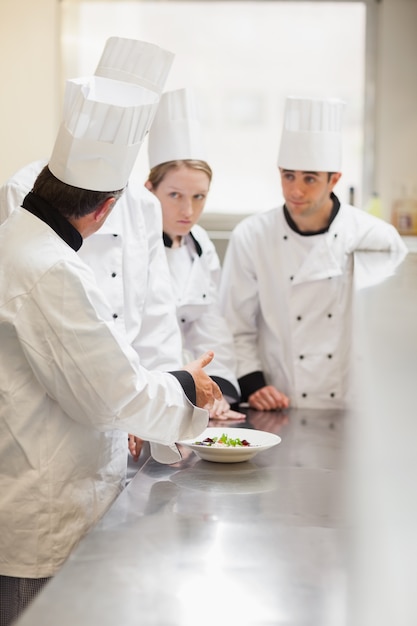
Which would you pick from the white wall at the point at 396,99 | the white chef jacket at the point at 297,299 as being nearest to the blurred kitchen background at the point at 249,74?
the white wall at the point at 396,99

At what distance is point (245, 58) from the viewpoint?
4.20 meters

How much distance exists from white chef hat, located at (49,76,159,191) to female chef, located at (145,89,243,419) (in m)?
0.88

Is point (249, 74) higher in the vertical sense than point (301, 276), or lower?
higher

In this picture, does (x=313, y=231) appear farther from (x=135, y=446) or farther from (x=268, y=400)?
(x=135, y=446)

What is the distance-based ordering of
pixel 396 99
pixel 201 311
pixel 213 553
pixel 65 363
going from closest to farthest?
pixel 213 553 → pixel 65 363 → pixel 201 311 → pixel 396 99

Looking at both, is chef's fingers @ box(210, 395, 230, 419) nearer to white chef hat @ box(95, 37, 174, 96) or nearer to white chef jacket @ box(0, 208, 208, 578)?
white chef jacket @ box(0, 208, 208, 578)

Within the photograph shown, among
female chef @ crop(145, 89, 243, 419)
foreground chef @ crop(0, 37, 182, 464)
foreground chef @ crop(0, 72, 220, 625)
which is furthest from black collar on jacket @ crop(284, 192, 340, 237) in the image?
foreground chef @ crop(0, 72, 220, 625)

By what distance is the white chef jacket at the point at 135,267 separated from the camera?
2043 millimetres

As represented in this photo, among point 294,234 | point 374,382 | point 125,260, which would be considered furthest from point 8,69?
point 374,382

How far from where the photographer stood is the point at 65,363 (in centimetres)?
143

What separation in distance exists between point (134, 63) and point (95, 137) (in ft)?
2.10

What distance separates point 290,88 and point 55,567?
3126mm

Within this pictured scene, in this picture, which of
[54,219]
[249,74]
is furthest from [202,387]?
[249,74]

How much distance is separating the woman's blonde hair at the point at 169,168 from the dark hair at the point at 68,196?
995 millimetres
